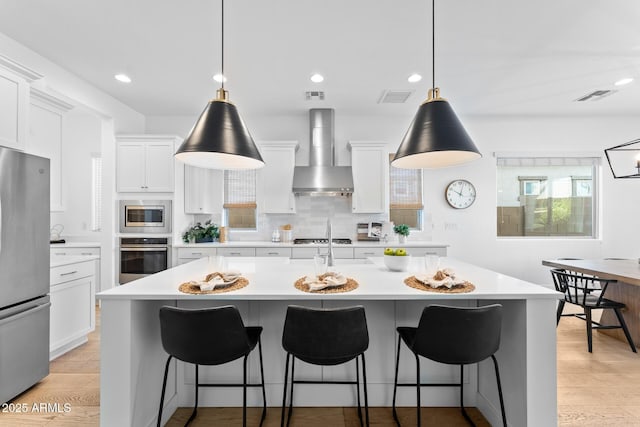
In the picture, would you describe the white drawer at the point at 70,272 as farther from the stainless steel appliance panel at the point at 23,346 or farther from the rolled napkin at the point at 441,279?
the rolled napkin at the point at 441,279

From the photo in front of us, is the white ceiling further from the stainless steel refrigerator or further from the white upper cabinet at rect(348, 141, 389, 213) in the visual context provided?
the stainless steel refrigerator

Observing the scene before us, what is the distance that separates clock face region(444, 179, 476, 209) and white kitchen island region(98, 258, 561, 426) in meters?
2.65

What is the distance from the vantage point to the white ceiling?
7.72 feet

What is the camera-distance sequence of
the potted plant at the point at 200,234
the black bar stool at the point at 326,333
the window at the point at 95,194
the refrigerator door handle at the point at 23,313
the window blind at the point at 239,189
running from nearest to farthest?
the black bar stool at the point at 326,333 → the refrigerator door handle at the point at 23,313 → the potted plant at the point at 200,234 → the window blind at the point at 239,189 → the window at the point at 95,194

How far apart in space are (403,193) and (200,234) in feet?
10.1

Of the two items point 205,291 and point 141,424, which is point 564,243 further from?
point 141,424

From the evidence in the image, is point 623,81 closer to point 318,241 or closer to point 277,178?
point 318,241

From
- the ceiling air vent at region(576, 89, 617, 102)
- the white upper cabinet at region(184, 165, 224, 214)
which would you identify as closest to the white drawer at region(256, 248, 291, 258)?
the white upper cabinet at region(184, 165, 224, 214)

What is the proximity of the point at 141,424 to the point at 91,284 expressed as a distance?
199 cm

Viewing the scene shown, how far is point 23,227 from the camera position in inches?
87.0

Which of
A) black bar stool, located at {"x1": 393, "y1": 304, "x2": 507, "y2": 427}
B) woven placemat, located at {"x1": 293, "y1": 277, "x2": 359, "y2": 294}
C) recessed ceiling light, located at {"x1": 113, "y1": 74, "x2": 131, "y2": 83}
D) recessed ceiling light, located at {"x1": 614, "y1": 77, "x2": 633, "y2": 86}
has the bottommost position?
black bar stool, located at {"x1": 393, "y1": 304, "x2": 507, "y2": 427}

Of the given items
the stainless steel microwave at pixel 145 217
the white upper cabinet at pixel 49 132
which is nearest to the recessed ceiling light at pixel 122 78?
the white upper cabinet at pixel 49 132

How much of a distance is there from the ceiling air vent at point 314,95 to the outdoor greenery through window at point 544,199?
3.04 metres

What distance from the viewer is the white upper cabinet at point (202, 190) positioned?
172 inches
